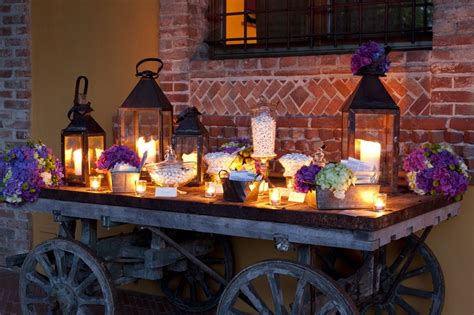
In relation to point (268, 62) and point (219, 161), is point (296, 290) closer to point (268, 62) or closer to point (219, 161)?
point (219, 161)

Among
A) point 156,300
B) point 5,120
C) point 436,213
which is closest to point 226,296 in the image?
point 436,213

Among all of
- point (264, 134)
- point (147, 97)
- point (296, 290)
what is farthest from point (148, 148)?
point (296, 290)

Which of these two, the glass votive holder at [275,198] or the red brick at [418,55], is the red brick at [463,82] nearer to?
the red brick at [418,55]

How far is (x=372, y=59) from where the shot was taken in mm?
4281

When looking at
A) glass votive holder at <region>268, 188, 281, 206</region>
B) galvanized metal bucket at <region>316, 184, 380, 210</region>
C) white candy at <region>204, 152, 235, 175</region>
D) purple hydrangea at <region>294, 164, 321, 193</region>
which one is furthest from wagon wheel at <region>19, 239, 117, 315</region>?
galvanized metal bucket at <region>316, 184, 380, 210</region>

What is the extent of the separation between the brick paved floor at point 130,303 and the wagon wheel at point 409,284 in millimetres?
1452

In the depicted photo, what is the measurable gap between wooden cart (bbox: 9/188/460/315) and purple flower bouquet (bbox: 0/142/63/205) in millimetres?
94

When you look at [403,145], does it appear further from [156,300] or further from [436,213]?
[156,300]

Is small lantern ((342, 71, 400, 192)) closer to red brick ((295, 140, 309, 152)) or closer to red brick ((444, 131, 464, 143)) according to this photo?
red brick ((444, 131, 464, 143))

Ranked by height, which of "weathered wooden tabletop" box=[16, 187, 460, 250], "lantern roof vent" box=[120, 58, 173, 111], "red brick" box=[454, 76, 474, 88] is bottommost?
"weathered wooden tabletop" box=[16, 187, 460, 250]

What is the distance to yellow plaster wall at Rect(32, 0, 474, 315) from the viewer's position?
6.04m

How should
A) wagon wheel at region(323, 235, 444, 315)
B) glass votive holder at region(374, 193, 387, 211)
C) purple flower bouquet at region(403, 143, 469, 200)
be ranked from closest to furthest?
glass votive holder at region(374, 193, 387, 211) < purple flower bouquet at region(403, 143, 469, 200) < wagon wheel at region(323, 235, 444, 315)

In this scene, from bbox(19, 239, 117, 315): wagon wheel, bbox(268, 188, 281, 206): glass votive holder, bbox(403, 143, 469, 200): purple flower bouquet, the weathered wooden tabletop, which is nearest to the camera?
the weathered wooden tabletop

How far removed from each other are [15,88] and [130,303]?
2.13m
